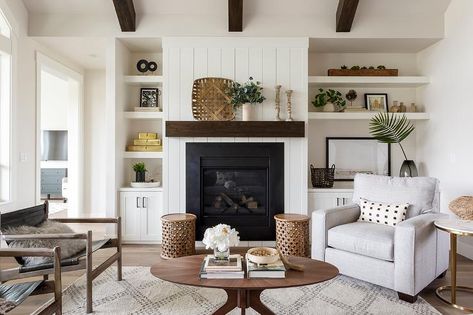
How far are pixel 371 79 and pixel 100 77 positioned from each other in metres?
4.24

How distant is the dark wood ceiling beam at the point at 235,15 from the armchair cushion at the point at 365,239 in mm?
2616

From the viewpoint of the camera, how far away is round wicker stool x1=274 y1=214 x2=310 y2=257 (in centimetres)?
388

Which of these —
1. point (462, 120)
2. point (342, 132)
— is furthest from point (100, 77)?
point (462, 120)

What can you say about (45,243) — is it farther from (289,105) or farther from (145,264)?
(289,105)

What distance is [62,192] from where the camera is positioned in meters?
8.25

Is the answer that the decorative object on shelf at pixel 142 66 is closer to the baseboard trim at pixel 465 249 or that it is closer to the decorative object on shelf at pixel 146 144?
the decorative object on shelf at pixel 146 144

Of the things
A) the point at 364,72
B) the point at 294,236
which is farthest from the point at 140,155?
the point at 364,72

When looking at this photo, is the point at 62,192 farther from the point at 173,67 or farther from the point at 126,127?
the point at 173,67

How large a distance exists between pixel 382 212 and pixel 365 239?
495 mm

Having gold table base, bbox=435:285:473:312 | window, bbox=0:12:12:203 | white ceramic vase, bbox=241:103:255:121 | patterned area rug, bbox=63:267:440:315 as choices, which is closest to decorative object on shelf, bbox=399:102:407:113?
white ceramic vase, bbox=241:103:255:121

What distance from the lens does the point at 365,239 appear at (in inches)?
119

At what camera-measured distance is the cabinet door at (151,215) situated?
14.7 feet

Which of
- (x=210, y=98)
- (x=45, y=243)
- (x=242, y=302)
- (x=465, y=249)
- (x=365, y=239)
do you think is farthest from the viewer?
(x=210, y=98)

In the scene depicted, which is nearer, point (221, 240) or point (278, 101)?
point (221, 240)
